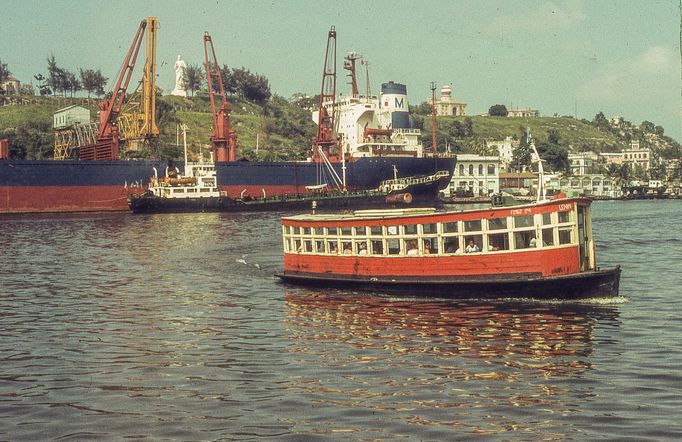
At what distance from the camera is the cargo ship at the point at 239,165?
90.9m

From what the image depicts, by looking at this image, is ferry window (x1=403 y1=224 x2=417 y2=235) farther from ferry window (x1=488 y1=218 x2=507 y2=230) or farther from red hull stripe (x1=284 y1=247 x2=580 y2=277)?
ferry window (x1=488 y1=218 x2=507 y2=230)

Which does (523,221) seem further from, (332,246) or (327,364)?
(327,364)

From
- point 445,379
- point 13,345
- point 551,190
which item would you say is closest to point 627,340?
point 445,379

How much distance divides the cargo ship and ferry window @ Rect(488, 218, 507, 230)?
74.5 meters

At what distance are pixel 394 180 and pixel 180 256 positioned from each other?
6281cm

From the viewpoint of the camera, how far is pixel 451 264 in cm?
2667

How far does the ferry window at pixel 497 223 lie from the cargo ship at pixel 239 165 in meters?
74.5

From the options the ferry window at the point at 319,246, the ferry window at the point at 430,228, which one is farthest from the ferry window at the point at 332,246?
the ferry window at the point at 430,228

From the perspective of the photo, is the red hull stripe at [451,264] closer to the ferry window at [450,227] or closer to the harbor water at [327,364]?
the ferry window at [450,227]

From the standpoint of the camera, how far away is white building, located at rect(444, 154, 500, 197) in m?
151

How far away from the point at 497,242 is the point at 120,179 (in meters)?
77.0

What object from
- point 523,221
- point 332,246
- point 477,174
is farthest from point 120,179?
point 523,221

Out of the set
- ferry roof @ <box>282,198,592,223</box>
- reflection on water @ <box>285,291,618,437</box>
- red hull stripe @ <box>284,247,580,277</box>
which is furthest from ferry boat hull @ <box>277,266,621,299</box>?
ferry roof @ <box>282,198,592,223</box>

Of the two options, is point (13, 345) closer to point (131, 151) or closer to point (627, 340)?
point (627, 340)
